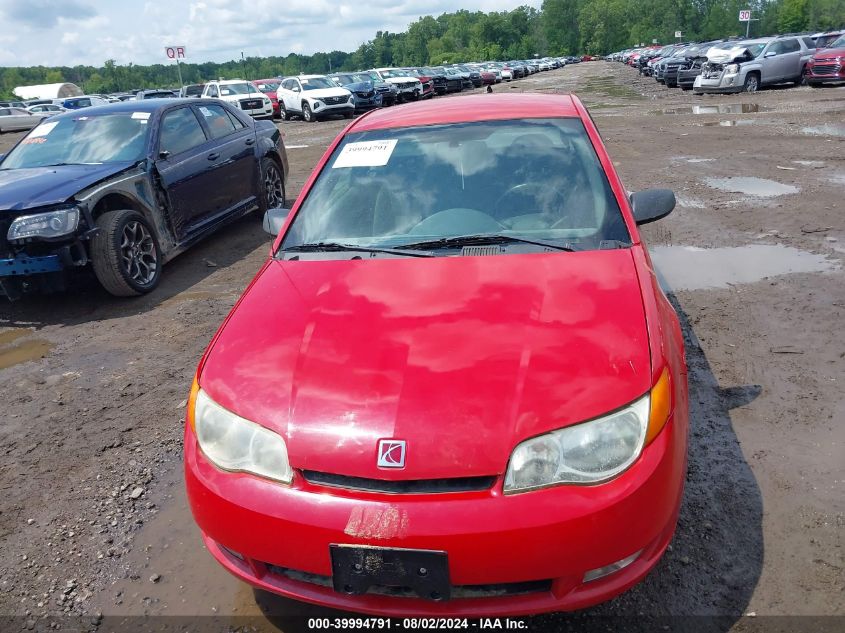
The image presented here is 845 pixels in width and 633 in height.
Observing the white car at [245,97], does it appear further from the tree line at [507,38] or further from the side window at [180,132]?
the tree line at [507,38]

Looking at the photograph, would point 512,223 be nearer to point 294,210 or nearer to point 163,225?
point 294,210

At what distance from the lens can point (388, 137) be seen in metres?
3.46

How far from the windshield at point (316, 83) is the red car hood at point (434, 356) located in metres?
23.7

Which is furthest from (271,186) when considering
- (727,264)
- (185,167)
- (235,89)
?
(235,89)

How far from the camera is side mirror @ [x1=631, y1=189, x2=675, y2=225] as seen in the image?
3.18 m

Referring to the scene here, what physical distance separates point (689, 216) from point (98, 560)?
254 inches

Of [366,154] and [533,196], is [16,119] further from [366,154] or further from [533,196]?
[533,196]

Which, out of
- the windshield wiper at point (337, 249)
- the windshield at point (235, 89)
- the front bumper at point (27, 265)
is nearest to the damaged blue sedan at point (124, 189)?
the front bumper at point (27, 265)

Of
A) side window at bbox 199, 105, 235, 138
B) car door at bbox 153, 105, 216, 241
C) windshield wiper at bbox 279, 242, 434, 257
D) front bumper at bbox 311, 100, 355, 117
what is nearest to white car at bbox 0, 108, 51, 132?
front bumper at bbox 311, 100, 355, 117

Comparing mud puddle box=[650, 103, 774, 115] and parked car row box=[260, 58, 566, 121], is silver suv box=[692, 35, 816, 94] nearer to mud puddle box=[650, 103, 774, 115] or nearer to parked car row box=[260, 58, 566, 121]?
mud puddle box=[650, 103, 774, 115]

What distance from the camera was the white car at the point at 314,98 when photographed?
78.0 feet

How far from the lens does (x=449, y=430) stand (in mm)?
1922

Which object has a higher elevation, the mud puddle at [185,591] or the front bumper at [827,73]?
the front bumper at [827,73]

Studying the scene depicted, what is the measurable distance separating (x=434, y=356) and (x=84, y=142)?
19.2 ft
